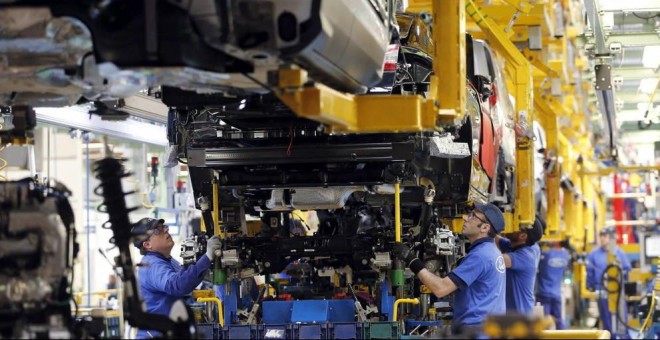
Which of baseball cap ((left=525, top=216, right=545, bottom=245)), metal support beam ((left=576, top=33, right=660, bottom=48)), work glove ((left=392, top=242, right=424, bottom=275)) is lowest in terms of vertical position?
work glove ((left=392, top=242, right=424, bottom=275))

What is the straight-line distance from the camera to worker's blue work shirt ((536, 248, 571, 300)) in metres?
17.6

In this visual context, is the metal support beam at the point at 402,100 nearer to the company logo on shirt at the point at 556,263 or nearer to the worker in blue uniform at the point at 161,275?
the worker in blue uniform at the point at 161,275

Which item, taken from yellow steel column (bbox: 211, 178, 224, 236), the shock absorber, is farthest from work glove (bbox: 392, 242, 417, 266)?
the shock absorber

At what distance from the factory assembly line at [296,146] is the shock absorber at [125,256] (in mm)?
11

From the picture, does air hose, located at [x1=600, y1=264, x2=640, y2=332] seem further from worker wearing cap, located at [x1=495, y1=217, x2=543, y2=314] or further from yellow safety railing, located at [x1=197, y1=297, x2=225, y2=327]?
yellow safety railing, located at [x1=197, y1=297, x2=225, y2=327]

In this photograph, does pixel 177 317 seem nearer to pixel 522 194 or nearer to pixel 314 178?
pixel 314 178

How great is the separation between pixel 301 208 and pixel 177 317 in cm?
303

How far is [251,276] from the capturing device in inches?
362

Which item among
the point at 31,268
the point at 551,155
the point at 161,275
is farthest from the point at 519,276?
the point at 31,268

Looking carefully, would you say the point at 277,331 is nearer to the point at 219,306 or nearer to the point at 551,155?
the point at 219,306

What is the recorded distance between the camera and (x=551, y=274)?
1770 centimetres

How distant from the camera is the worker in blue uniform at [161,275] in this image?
26.8 ft

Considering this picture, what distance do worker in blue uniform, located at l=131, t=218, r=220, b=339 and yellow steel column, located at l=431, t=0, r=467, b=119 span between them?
91.9 inches

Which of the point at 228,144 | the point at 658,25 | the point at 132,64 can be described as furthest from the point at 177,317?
the point at 658,25
